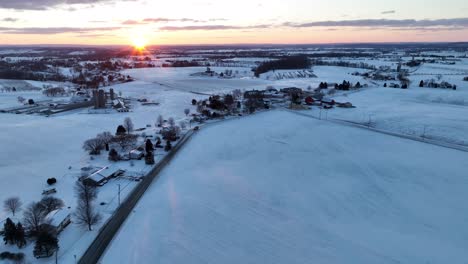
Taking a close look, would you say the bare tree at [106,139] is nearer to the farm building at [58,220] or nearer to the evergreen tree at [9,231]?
the farm building at [58,220]

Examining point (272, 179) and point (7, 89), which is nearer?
point (272, 179)

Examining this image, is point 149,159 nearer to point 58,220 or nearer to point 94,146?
point 94,146

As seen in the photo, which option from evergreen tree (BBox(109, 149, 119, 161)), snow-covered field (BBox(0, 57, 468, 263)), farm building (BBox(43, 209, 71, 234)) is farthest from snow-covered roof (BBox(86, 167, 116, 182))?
farm building (BBox(43, 209, 71, 234))

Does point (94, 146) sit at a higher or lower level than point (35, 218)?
higher

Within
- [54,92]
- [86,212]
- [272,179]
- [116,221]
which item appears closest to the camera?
[86,212]

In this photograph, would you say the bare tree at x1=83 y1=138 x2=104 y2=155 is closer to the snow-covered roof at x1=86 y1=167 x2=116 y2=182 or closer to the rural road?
the snow-covered roof at x1=86 y1=167 x2=116 y2=182

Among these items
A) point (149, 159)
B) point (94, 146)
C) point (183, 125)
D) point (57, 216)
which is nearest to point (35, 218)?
point (57, 216)
